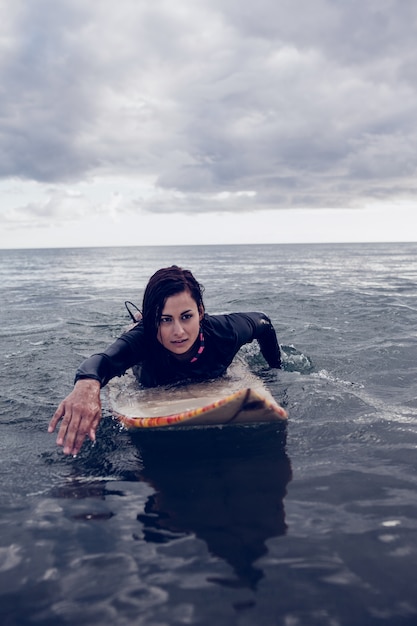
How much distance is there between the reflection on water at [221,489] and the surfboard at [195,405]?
8.0 inches

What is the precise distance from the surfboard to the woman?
0.24 meters

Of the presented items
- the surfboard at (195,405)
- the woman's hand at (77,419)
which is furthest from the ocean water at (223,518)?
the woman's hand at (77,419)

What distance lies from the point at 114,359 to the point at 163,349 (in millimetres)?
670

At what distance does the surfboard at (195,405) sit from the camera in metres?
4.38

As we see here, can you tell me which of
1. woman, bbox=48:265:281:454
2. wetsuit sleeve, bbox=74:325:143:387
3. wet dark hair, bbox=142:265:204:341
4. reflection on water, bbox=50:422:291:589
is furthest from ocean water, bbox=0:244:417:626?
wet dark hair, bbox=142:265:204:341

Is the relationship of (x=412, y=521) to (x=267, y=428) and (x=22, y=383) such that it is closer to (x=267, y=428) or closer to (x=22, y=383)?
(x=267, y=428)

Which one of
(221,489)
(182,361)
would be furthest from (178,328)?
(221,489)

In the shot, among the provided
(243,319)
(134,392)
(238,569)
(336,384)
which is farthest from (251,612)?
(336,384)

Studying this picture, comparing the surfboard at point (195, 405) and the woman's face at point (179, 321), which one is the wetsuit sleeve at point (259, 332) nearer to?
the surfboard at point (195, 405)

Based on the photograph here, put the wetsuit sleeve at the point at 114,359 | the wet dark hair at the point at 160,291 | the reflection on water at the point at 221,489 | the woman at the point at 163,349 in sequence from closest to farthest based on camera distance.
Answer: the reflection on water at the point at 221,489
the woman at the point at 163,349
the wetsuit sleeve at the point at 114,359
the wet dark hair at the point at 160,291

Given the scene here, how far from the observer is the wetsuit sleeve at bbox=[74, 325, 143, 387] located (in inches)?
179

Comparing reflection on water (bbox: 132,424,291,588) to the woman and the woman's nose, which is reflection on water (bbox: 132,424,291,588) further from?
the woman's nose

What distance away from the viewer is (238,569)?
2773 mm

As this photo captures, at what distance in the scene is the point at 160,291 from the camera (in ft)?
16.0
